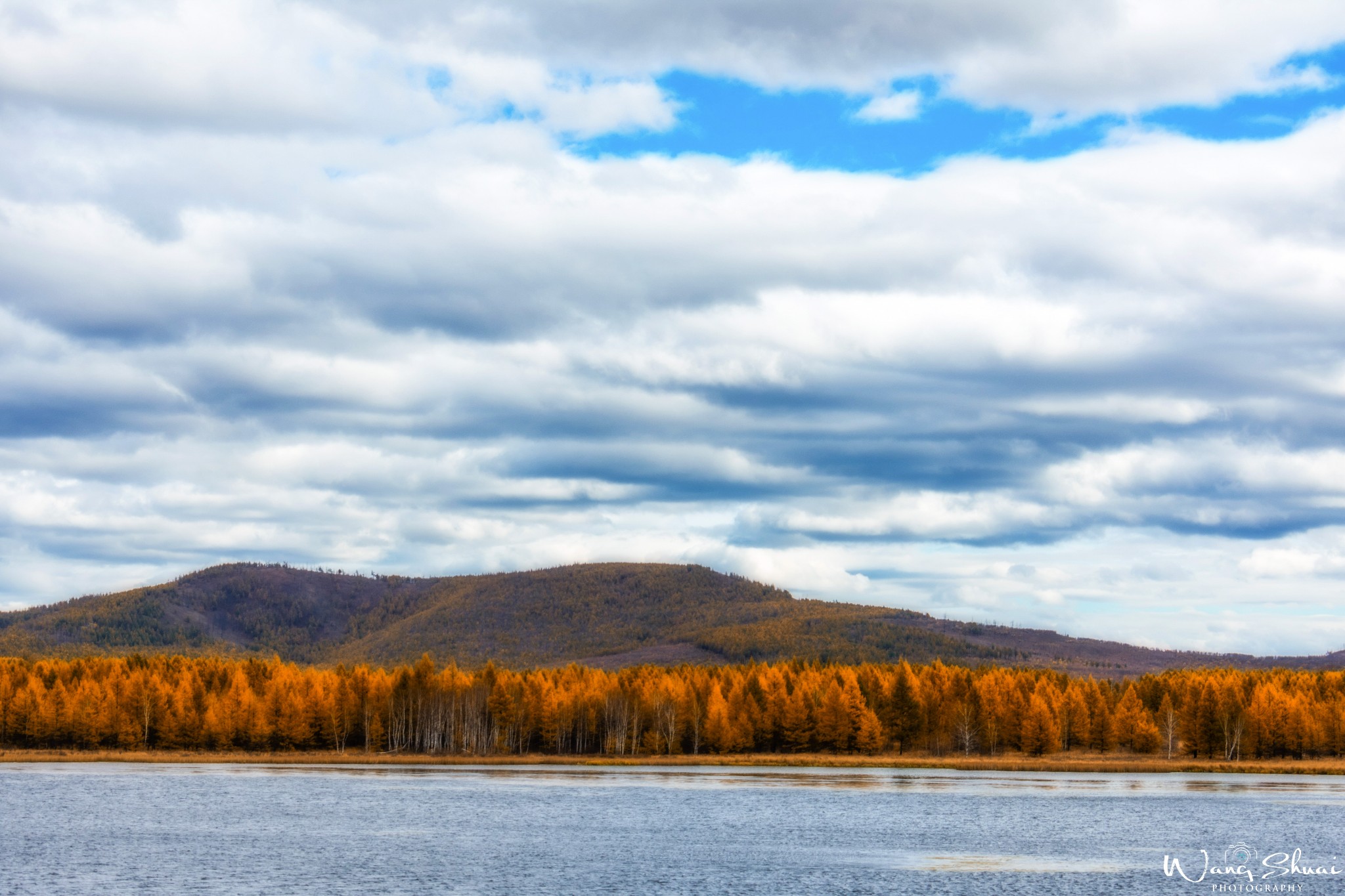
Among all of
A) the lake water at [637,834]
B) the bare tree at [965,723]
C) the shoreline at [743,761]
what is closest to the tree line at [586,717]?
the bare tree at [965,723]

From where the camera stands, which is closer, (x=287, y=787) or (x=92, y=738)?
(x=287, y=787)

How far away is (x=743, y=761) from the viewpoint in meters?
187

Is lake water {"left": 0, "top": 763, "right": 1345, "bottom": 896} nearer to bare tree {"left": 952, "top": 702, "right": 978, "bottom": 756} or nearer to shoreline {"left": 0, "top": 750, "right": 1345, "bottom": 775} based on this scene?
shoreline {"left": 0, "top": 750, "right": 1345, "bottom": 775}

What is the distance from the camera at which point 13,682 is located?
650 ft

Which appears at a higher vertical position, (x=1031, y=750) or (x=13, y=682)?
(x=13, y=682)

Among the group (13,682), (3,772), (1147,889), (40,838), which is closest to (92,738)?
(13,682)

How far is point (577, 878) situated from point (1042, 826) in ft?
151

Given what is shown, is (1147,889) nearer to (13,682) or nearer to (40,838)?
(40,838)
